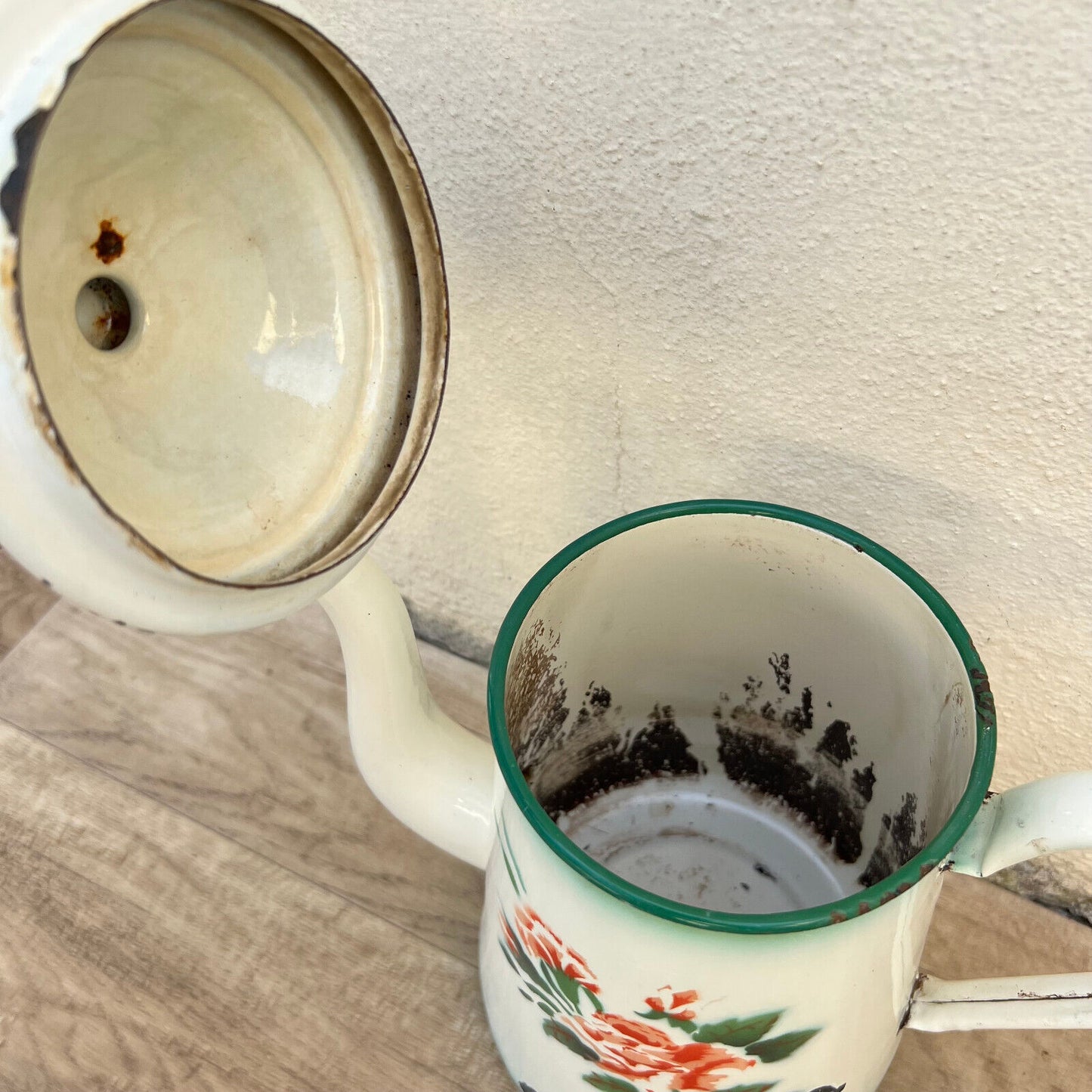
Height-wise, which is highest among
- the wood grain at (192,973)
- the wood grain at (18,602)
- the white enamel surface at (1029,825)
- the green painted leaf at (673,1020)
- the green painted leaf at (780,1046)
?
the white enamel surface at (1029,825)

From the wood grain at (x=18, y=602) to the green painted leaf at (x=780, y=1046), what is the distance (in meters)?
0.40

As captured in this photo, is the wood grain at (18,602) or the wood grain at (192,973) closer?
the wood grain at (192,973)

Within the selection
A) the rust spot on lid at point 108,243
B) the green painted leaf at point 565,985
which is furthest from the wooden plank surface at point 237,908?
the rust spot on lid at point 108,243

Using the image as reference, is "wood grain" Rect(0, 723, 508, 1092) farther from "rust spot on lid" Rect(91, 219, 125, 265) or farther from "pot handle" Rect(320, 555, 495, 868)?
"rust spot on lid" Rect(91, 219, 125, 265)

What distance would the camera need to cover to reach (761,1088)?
305mm

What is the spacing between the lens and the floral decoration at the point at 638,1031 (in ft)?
0.93

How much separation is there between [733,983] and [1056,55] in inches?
9.9

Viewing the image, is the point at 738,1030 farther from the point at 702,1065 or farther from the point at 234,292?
the point at 234,292

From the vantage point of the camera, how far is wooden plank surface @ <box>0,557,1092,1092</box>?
386 millimetres

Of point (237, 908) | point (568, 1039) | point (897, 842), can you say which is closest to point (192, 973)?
point (237, 908)

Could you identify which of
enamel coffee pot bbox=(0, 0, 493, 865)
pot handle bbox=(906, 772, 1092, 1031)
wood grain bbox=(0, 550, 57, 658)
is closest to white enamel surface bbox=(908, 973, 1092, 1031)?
pot handle bbox=(906, 772, 1092, 1031)

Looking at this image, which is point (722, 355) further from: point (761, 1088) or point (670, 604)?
point (761, 1088)

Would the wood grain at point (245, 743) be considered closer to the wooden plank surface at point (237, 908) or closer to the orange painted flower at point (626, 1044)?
the wooden plank surface at point (237, 908)

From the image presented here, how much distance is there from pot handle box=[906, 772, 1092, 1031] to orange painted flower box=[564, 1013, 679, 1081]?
0.09 m
